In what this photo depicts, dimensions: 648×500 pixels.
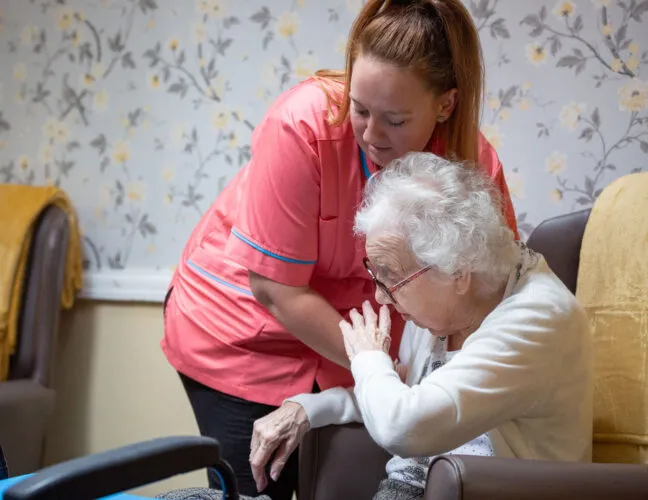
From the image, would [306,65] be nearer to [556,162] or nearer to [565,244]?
[556,162]

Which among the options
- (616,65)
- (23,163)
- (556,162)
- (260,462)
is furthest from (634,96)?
(23,163)

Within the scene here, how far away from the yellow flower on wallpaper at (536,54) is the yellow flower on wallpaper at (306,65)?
1.94 ft

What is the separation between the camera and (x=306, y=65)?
2.34 meters

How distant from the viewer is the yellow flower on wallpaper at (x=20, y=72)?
276 cm

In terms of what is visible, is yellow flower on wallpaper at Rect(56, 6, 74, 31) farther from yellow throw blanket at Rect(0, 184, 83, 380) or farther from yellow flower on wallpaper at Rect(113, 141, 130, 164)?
yellow throw blanket at Rect(0, 184, 83, 380)

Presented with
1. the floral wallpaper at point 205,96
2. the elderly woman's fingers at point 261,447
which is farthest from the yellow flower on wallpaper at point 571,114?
the elderly woman's fingers at point 261,447

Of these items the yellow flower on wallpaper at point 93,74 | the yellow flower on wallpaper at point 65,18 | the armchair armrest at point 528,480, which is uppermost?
the yellow flower on wallpaper at point 65,18

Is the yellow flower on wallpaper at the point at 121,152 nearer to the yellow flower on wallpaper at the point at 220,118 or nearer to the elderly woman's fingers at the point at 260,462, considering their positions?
the yellow flower on wallpaper at the point at 220,118

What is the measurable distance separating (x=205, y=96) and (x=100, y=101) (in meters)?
0.39

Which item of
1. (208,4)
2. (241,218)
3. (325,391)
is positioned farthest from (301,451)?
(208,4)

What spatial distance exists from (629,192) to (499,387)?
0.61m

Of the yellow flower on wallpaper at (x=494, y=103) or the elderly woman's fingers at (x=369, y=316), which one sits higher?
the yellow flower on wallpaper at (x=494, y=103)

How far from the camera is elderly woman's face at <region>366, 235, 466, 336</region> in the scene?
4.45 ft

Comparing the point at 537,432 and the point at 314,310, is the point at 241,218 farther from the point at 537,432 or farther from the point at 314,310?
the point at 537,432
